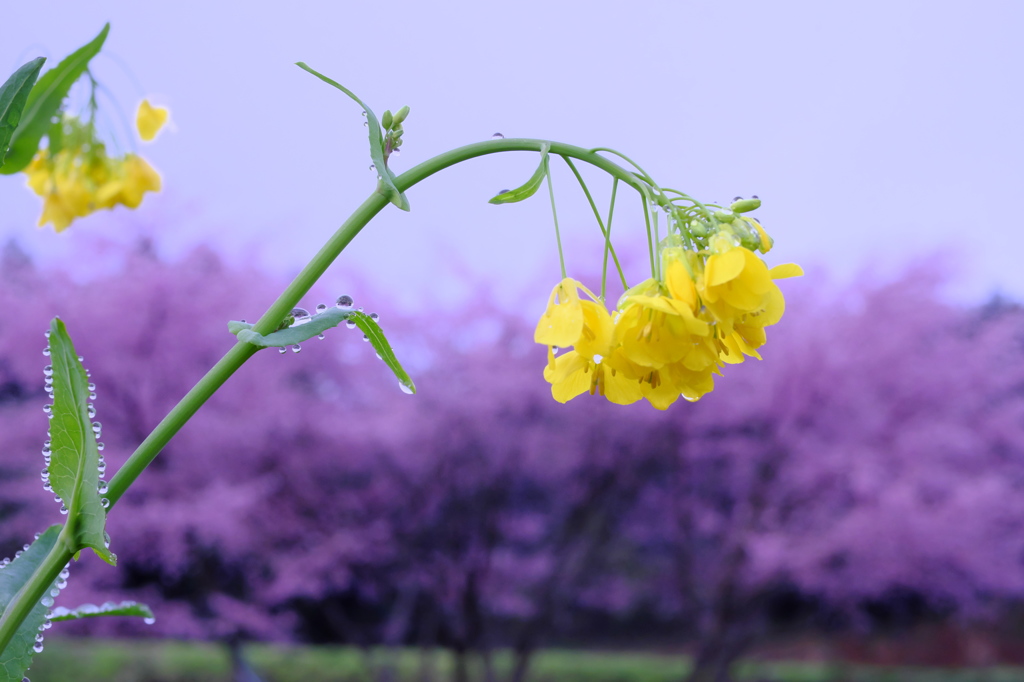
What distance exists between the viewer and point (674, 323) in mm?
402

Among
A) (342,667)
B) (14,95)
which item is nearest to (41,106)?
(14,95)

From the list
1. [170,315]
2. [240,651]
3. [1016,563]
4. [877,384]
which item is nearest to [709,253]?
[170,315]

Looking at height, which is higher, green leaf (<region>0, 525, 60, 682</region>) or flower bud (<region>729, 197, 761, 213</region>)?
flower bud (<region>729, 197, 761, 213</region>)

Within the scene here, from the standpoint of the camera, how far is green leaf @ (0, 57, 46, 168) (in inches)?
18.0

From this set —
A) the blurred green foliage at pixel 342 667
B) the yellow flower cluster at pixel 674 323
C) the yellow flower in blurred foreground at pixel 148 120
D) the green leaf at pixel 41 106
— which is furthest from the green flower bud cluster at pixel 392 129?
the blurred green foliage at pixel 342 667

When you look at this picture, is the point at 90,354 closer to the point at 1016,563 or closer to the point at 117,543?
the point at 117,543

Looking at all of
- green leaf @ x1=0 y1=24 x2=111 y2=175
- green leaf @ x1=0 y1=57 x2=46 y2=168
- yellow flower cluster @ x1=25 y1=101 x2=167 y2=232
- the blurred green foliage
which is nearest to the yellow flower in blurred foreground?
yellow flower cluster @ x1=25 y1=101 x2=167 y2=232

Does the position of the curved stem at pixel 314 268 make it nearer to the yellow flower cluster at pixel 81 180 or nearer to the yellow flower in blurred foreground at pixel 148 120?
the yellow flower cluster at pixel 81 180

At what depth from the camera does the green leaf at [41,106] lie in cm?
70

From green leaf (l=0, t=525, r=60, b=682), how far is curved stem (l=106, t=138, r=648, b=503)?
0.10 metres

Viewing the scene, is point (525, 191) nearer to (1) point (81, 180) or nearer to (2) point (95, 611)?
(2) point (95, 611)

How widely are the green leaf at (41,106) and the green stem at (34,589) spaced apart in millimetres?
462

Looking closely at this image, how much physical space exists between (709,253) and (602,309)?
6 centimetres

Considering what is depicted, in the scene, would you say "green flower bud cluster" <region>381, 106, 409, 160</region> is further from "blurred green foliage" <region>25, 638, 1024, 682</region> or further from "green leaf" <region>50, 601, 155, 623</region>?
"blurred green foliage" <region>25, 638, 1024, 682</region>
